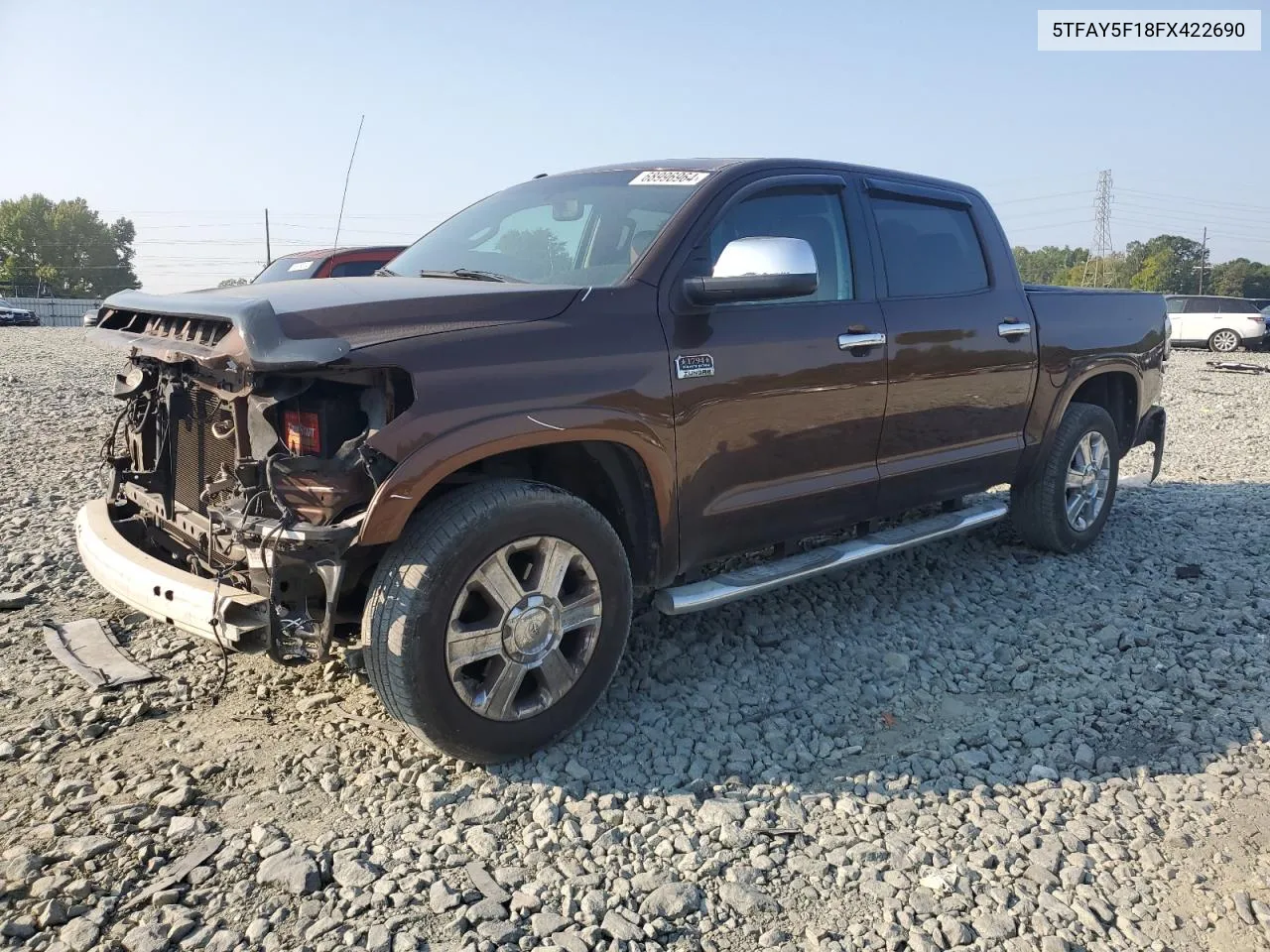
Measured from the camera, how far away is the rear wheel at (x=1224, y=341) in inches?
977

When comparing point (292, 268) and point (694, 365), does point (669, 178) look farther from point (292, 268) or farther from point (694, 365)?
point (292, 268)

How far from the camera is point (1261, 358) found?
2248cm

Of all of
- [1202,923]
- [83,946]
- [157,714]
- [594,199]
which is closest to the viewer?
[83,946]

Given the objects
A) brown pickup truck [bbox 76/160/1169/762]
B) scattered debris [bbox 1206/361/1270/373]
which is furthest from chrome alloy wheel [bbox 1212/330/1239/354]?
brown pickup truck [bbox 76/160/1169/762]

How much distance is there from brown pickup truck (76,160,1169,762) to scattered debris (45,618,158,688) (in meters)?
0.50

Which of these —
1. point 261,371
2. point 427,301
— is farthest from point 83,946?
point 427,301

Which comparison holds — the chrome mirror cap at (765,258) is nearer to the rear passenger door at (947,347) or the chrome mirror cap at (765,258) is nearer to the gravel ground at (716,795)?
the rear passenger door at (947,347)

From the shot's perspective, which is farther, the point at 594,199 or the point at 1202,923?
the point at 594,199

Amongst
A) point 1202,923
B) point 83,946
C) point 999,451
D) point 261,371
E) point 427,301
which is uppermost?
point 427,301

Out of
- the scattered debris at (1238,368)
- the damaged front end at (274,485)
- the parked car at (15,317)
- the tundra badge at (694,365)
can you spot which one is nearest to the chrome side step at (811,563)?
the tundra badge at (694,365)

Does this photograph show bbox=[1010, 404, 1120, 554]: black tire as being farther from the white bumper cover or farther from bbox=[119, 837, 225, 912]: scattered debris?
bbox=[119, 837, 225, 912]: scattered debris

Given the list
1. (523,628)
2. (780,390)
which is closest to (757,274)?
(780,390)

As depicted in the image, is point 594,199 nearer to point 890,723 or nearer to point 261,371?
point 261,371

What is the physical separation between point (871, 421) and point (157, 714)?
3014mm
